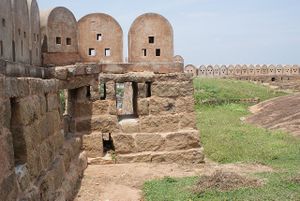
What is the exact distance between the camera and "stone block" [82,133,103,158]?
24.4 ft

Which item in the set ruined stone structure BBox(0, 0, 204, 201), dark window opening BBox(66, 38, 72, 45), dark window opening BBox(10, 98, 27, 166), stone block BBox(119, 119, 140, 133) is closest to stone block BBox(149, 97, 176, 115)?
ruined stone structure BBox(0, 0, 204, 201)

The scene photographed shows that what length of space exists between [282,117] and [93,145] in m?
8.72

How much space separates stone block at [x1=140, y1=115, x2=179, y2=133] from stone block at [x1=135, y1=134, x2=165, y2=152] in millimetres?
123

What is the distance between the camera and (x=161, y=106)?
7.67 metres

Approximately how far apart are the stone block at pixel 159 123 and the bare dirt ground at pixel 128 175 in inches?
25.8

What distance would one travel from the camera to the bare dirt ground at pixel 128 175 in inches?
231

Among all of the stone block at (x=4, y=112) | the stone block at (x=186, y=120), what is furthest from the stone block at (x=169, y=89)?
the stone block at (x=4, y=112)

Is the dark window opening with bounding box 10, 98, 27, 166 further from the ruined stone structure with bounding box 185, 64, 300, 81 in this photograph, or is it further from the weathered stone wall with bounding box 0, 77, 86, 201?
the ruined stone structure with bounding box 185, 64, 300, 81

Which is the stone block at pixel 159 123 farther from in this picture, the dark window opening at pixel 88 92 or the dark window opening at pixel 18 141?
the dark window opening at pixel 18 141

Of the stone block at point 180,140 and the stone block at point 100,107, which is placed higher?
the stone block at point 100,107

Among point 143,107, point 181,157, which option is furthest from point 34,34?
point 181,157

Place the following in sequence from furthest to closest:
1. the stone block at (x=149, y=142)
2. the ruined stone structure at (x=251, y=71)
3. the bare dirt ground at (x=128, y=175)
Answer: the ruined stone structure at (x=251, y=71)
the stone block at (x=149, y=142)
the bare dirt ground at (x=128, y=175)

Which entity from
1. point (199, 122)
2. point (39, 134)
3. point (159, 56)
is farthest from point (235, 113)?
point (39, 134)

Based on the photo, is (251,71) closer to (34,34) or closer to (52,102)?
(34,34)
